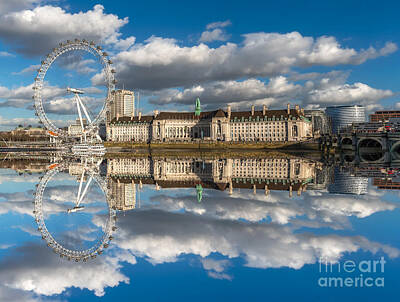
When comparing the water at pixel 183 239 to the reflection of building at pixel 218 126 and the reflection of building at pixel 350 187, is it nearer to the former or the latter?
the reflection of building at pixel 350 187

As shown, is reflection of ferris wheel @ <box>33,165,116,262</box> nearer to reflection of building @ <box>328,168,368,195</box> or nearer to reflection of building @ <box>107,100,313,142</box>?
reflection of building @ <box>328,168,368,195</box>

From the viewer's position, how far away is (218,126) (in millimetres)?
133250

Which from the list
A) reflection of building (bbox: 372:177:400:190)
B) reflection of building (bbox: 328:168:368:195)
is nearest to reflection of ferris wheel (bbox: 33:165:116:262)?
reflection of building (bbox: 328:168:368:195)

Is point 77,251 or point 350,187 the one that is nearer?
point 77,251

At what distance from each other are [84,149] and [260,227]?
74975 millimetres

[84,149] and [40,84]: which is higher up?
[40,84]

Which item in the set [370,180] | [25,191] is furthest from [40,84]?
[370,180]

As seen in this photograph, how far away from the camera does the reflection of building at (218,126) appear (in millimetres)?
121688

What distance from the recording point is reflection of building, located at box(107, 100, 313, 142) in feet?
399

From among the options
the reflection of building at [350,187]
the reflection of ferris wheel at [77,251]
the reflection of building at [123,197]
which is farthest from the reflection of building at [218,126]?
the reflection of ferris wheel at [77,251]

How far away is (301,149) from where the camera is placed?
88375 millimetres

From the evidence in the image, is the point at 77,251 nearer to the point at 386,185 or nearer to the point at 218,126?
the point at 386,185

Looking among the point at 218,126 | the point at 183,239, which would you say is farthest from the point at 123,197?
the point at 218,126

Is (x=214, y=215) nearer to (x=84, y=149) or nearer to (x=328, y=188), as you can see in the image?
(x=328, y=188)
